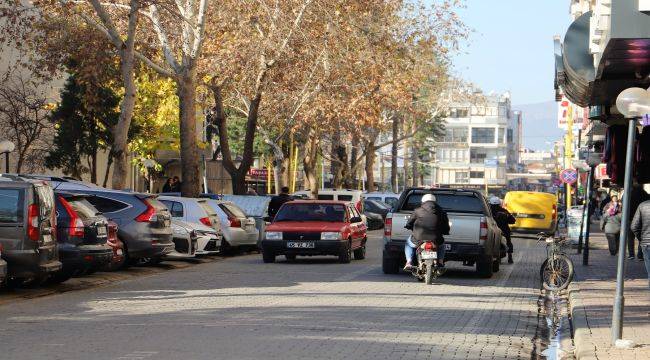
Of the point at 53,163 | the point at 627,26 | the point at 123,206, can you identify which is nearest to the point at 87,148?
the point at 53,163

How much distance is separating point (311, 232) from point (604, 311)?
493 inches

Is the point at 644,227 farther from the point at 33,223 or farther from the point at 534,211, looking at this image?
the point at 534,211

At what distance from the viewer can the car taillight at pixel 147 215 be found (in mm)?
24047

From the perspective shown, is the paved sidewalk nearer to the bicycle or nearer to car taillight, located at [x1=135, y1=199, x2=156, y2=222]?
the bicycle

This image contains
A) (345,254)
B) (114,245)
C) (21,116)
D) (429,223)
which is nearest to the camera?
(114,245)

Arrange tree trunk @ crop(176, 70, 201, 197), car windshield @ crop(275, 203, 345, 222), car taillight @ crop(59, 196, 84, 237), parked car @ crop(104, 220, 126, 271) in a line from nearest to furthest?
1. car taillight @ crop(59, 196, 84, 237)
2. parked car @ crop(104, 220, 126, 271)
3. car windshield @ crop(275, 203, 345, 222)
4. tree trunk @ crop(176, 70, 201, 197)

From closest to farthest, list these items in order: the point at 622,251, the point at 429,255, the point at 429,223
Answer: the point at 622,251 < the point at 429,255 < the point at 429,223

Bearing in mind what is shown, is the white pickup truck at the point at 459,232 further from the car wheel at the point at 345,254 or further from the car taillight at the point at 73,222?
the car taillight at the point at 73,222

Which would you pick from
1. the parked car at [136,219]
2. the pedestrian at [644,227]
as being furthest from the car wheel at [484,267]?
the pedestrian at [644,227]

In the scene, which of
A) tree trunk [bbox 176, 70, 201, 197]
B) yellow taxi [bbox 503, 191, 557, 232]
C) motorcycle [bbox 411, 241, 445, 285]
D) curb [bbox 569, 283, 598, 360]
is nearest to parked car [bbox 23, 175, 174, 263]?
motorcycle [bbox 411, 241, 445, 285]

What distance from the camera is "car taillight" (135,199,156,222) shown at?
947 inches

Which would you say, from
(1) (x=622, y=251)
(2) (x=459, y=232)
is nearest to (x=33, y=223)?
(1) (x=622, y=251)

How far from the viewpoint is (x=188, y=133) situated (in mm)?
37969

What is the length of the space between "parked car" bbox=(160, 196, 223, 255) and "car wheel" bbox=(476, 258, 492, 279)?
22.9ft
